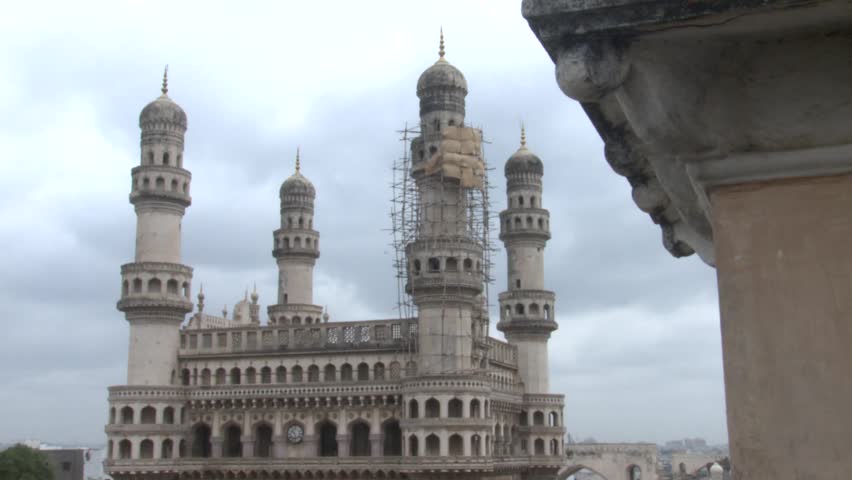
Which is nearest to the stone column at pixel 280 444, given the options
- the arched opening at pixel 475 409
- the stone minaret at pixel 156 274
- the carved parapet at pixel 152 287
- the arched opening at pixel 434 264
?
the stone minaret at pixel 156 274

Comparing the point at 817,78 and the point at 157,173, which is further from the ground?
the point at 157,173

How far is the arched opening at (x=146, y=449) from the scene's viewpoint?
39.7 metres

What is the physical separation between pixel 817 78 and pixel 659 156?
2.06ft

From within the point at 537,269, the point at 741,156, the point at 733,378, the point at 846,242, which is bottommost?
the point at 733,378

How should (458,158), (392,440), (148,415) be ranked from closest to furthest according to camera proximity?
(458,158)
(392,440)
(148,415)

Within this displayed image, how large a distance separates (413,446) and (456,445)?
70.4 inches

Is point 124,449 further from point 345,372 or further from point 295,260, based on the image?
point 295,260

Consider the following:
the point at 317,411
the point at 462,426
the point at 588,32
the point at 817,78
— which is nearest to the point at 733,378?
the point at 817,78

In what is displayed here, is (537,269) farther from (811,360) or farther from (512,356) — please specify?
(811,360)

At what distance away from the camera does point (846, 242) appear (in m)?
3.22

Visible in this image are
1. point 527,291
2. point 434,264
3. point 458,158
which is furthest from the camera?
point 527,291

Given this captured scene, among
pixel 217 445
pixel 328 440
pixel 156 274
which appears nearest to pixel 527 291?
pixel 328 440

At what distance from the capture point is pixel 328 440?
4044 cm

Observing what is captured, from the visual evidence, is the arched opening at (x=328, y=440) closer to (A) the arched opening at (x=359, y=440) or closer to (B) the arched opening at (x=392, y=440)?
(A) the arched opening at (x=359, y=440)
